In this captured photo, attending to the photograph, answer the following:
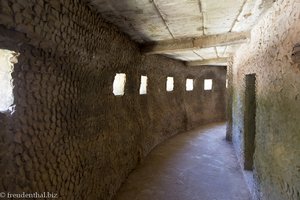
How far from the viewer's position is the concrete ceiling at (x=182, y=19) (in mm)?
2582

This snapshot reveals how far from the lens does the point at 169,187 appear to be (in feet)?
12.7

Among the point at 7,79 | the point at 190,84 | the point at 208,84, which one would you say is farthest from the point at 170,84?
the point at 7,79

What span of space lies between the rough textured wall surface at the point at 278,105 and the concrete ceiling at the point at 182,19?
0.35 m

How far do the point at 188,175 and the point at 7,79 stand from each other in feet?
11.9

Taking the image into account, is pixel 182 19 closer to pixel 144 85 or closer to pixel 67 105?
pixel 67 105

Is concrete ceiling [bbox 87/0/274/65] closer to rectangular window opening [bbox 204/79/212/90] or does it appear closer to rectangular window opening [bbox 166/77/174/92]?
rectangular window opening [bbox 166/77/174/92]

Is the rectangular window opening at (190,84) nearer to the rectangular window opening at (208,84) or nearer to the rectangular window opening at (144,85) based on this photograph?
the rectangular window opening at (208,84)

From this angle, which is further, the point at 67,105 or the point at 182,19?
the point at 182,19

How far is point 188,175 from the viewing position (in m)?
4.38

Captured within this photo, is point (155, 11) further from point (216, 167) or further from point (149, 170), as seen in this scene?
point (216, 167)

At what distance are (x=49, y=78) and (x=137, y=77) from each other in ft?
9.27

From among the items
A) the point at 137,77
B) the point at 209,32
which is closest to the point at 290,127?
the point at 209,32

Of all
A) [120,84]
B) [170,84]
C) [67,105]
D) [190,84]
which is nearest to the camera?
[67,105]

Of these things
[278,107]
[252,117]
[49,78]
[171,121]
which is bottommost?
[171,121]
